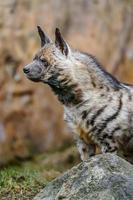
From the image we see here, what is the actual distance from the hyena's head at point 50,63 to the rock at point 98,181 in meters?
1.20

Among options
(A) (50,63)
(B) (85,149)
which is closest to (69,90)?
(A) (50,63)

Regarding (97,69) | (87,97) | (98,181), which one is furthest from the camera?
(97,69)

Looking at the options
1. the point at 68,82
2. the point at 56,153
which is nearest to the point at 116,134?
the point at 68,82

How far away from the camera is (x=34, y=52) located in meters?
15.1

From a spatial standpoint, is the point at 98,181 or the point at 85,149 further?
the point at 85,149

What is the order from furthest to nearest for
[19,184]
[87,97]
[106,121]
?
1. [19,184]
2. [87,97]
3. [106,121]

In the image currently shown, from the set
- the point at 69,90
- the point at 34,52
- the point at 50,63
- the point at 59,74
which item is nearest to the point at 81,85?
the point at 69,90

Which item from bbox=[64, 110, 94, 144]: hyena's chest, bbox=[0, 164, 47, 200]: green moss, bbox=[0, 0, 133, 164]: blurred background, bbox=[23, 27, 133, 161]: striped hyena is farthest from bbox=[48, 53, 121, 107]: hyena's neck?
bbox=[0, 0, 133, 164]: blurred background

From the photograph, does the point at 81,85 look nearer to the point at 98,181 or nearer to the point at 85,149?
the point at 85,149

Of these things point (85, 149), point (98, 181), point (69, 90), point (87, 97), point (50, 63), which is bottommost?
point (98, 181)

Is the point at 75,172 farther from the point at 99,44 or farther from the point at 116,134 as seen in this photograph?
the point at 99,44

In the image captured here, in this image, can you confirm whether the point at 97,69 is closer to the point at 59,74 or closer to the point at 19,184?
the point at 59,74

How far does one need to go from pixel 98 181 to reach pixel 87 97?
4.28 feet

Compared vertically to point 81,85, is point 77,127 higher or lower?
lower
